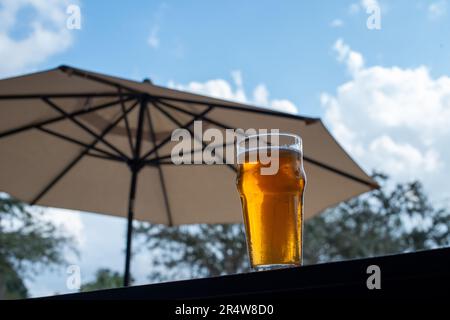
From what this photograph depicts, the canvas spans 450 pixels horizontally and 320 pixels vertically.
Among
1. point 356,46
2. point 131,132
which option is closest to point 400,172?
point 356,46

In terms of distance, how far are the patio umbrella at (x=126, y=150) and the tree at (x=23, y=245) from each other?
7.63m

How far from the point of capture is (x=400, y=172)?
11.1m

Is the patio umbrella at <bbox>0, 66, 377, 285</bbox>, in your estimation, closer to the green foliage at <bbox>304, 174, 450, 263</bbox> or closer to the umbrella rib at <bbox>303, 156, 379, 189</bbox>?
the umbrella rib at <bbox>303, 156, 379, 189</bbox>

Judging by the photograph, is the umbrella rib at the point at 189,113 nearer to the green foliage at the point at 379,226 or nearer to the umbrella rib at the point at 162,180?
the umbrella rib at the point at 162,180

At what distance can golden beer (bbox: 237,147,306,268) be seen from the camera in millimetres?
825

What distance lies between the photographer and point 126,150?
130 inches

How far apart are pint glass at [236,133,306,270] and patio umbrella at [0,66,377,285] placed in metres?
1.74

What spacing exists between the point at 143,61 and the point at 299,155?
378 inches

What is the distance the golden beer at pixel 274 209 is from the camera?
825 millimetres

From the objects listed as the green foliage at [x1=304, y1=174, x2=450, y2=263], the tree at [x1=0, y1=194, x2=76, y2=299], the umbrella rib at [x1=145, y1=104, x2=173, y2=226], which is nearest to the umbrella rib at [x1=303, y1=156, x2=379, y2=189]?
the umbrella rib at [x1=145, y1=104, x2=173, y2=226]

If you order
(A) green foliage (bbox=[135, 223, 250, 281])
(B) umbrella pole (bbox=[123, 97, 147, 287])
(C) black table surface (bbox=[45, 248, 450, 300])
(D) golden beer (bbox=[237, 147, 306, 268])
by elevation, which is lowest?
(C) black table surface (bbox=[45, 248, 450, 300])

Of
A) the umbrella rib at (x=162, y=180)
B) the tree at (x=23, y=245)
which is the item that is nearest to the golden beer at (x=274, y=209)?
the umbrella rib at (x=162, y=180)

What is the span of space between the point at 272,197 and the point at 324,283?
45cm
